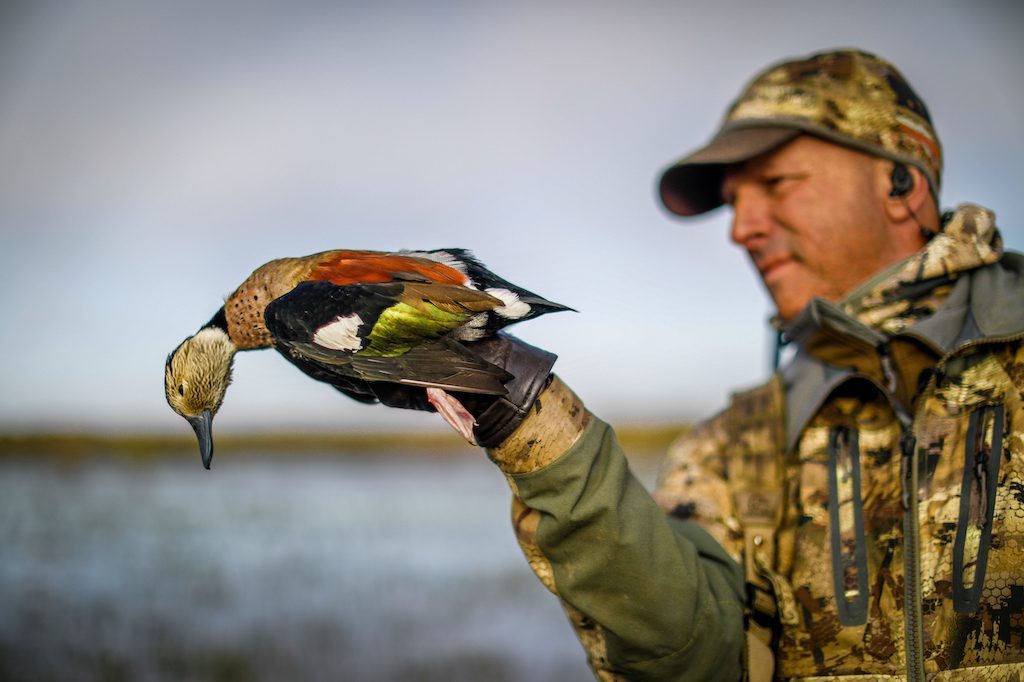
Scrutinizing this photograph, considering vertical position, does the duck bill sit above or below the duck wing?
below

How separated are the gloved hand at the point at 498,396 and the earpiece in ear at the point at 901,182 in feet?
7.12

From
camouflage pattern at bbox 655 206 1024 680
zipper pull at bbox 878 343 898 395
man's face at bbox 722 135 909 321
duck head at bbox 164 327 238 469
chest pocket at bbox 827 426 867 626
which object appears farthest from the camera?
man's face at bbox 722 135 909 321

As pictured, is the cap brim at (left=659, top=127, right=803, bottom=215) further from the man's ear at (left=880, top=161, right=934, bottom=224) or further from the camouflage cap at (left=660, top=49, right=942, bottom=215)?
the man's ear at (left=880, top=161, right=934, bottom=224)

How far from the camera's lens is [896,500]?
3.09 meters

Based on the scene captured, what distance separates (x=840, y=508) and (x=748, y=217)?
1.46m

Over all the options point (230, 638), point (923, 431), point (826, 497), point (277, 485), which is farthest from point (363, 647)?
point (277, 485)

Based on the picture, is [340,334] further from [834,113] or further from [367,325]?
[834,113]

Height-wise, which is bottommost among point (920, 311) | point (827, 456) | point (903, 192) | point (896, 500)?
point (896, 500)

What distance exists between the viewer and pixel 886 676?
9.54 feet

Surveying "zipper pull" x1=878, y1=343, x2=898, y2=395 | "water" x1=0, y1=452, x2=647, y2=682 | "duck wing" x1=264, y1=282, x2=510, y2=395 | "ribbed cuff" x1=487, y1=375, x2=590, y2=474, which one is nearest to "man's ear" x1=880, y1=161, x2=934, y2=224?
"zipper pull" x1=878, y1=343, x2=898, y2=395

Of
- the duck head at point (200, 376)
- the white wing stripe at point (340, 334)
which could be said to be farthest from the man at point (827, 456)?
the duck head at point (200, 376)

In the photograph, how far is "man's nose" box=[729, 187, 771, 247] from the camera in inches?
150

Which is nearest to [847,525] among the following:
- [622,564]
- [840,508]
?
[840,508]

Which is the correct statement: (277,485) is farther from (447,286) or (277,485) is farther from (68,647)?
(447,286)
